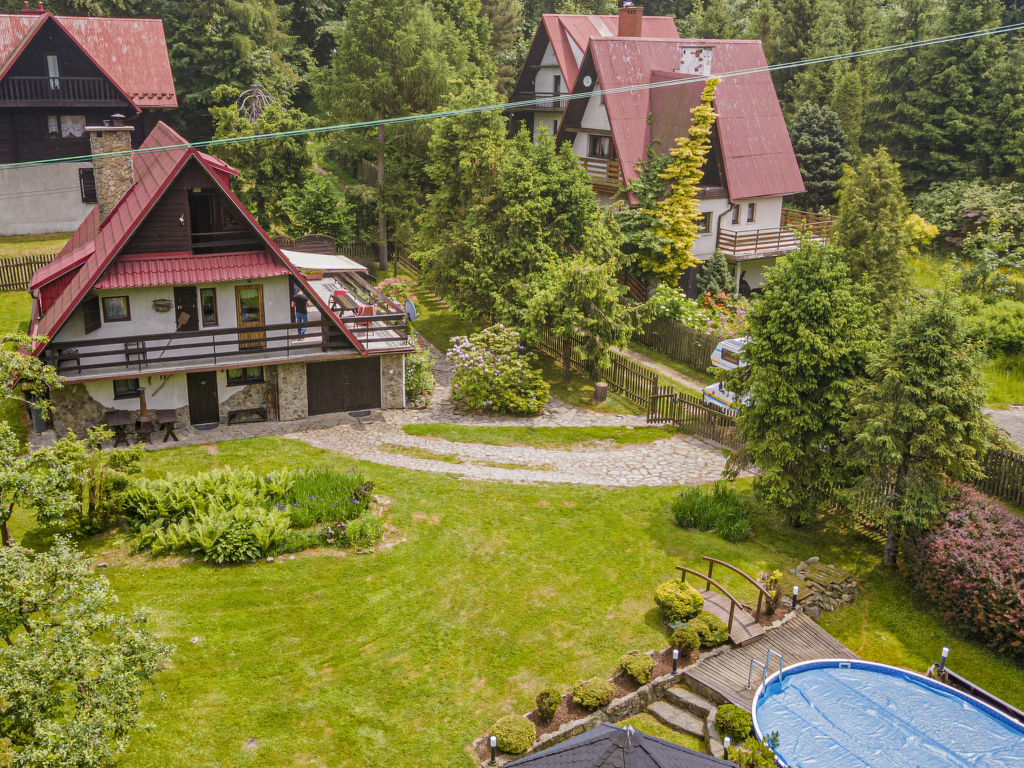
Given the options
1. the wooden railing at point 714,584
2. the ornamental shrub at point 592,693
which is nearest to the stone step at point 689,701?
the ornamental shrub at point 592,693

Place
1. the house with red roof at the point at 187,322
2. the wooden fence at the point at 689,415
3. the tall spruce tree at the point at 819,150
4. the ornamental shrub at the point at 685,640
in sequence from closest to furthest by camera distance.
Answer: the ornamental shrub at the point at 685,640
the house with red roof at the point at 187,322
the wooden fence at the point at 689,415
the tall spruce tree at the point at 819,150

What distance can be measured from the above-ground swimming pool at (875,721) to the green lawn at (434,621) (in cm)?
161

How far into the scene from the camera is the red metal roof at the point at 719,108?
151 feet

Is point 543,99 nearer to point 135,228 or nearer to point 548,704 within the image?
point 135,228

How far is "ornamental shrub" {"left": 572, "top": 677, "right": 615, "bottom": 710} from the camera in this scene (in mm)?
16469

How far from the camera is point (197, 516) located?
21547 millimetres

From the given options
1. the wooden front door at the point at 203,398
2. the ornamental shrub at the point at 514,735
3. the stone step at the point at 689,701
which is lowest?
the stone step at the point at 689,701

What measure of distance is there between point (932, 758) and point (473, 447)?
53.9 ft

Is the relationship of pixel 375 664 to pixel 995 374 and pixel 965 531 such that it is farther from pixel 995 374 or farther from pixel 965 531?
pixel 995 374

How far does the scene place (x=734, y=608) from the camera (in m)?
19.9

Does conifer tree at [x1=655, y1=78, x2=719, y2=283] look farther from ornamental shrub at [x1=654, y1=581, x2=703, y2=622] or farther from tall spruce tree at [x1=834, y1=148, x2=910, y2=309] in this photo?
ornamental shrub at [x1=654, y1=581, x2=703, y2=622]

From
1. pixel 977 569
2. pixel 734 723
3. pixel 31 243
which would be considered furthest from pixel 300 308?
pixel 31 243

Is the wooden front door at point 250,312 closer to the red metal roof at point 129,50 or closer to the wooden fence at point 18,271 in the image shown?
the wooden fence at point 18,271

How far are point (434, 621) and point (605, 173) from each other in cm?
3407
